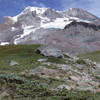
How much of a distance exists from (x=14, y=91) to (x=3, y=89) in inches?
32.4

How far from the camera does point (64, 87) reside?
82.3 ft

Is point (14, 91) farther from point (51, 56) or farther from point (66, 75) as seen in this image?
point (51, 56)

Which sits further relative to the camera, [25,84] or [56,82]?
[56,82]

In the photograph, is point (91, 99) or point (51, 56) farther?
point (51, 56)

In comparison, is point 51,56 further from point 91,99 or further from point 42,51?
point 91,99

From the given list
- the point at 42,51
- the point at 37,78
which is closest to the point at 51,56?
the point at 42,51

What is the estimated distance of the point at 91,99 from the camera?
17.4 metres

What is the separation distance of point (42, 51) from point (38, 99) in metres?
42.8

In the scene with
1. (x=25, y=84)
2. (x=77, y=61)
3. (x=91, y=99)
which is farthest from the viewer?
(x=77, y=61)

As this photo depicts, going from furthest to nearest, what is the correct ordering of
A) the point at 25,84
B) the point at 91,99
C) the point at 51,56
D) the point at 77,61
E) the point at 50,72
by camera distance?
the point at 51,56, the point at 77,61, the point at 50,72, the point at 25,84, the point at 91,99

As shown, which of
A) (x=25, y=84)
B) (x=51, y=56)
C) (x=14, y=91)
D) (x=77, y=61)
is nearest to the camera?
(x=14, y=91)

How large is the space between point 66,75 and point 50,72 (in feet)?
5.94

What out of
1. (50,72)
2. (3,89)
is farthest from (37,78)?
(3,89)

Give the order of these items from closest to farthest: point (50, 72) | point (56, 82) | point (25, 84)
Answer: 1. point (25, 84)
2. point (56, 82)
3. point (50, 72)
